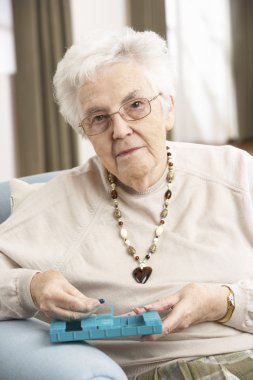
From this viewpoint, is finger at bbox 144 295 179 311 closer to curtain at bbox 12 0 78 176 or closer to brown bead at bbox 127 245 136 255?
brown bead at bbox 127 245 136 255

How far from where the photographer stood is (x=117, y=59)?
5.49ft

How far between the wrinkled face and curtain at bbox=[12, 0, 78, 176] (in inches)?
130

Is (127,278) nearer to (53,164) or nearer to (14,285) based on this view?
(14,285)

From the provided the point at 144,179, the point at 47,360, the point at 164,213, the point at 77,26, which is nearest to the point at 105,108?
the point at 144,179

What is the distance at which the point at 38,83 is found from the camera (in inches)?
195

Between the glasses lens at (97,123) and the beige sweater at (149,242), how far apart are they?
0.56 feet

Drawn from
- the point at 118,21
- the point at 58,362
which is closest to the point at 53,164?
the point at 118,21

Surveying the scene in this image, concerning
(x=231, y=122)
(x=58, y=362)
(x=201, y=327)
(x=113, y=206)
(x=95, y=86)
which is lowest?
(x=231, y=122)

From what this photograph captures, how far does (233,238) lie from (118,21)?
475 cm

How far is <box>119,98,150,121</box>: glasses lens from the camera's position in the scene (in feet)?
5.50

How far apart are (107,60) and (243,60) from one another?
719 cm

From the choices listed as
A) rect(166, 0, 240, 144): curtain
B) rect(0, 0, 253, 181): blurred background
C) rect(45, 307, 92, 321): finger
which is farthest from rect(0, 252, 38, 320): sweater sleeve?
rect(166, 0, 240, 144): curtain

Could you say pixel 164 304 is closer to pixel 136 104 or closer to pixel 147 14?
pixel 136 104

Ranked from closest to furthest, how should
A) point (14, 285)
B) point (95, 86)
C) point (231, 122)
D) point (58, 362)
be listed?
point (58, 362) < point (14, 285) < point (95, 86) < point (231, 122)
